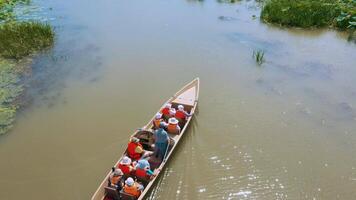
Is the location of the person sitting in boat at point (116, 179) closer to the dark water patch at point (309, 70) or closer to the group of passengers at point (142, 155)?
the group of passengers at point (142, 155)

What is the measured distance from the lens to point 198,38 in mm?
16391

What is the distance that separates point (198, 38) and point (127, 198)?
33.4 ft

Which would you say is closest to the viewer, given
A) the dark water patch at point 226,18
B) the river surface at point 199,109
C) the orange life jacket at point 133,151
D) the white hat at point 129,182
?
the white hat at point 129,182

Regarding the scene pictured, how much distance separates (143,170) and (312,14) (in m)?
13.6

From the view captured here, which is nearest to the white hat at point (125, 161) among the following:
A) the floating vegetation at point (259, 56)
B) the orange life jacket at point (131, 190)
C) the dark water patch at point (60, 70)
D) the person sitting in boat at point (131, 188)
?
the person sitting in boat at point (131, 188)

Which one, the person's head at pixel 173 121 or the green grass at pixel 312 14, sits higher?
the green grass at pixel 312 14

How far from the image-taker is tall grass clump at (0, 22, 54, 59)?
14.2 m

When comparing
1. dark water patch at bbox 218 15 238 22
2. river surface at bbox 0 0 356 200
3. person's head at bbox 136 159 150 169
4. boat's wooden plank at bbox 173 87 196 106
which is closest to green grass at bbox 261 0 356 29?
river surface at bbox 0 0 356 200

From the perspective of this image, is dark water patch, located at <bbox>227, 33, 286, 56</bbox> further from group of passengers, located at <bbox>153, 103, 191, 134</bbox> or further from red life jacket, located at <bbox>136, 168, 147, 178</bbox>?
red life jacket, located at <bbox>136, 168, 147, 178</bbox>

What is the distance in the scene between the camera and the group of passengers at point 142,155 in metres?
7.83

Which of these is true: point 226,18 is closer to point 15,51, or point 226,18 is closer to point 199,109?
point 199,109

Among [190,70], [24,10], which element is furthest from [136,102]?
[24,10]

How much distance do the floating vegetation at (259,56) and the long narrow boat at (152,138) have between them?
346 centimetres

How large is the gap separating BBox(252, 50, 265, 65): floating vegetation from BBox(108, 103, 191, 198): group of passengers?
5.05m
